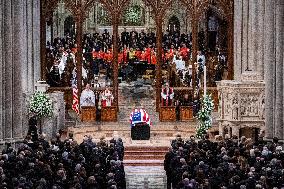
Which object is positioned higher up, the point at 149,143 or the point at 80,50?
the point at 80,50

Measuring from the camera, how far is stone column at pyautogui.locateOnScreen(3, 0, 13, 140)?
90.5ft

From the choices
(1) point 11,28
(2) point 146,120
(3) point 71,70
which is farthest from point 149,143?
(3) point 71,70

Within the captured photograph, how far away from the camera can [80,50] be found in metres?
38.8

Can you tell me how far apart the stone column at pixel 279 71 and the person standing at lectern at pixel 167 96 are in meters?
9.61

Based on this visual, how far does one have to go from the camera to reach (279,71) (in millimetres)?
28281

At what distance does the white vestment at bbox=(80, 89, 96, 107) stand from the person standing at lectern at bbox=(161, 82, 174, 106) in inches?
117

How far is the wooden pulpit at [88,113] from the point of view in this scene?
37.3 m

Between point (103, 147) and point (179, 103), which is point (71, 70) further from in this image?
point (103, 147)

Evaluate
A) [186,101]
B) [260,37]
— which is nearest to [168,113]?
[186,101]

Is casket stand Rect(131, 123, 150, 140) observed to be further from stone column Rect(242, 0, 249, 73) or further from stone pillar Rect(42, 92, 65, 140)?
stone column Rect(242, 0, 249, 73)

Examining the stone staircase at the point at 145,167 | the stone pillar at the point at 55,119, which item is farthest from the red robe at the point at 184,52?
the stone staircase at the point at 145,167

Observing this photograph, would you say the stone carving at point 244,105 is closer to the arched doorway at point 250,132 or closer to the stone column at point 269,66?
the arched doorway at point 250,132

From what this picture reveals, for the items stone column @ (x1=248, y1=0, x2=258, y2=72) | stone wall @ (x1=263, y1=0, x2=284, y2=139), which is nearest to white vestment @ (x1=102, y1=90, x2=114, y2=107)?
stone column @ (x1=248, y1=0, x2=258, y2=72)

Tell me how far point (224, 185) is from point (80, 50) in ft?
65.7
